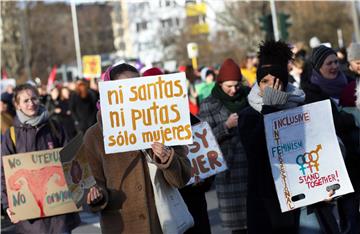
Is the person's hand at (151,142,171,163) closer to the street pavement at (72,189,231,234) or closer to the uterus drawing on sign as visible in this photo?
the uterus drawing on sign

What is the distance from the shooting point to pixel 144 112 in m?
5.18

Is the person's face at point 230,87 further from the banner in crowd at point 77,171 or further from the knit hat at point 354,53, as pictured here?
the banner in crowd at point 77,171

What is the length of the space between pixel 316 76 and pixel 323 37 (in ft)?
185

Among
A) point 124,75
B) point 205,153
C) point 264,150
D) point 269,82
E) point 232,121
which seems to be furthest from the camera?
point 232,121

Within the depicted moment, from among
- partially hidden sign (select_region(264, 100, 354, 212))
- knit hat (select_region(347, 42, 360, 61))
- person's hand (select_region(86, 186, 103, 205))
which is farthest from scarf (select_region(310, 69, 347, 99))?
person's hand (select_region(86, 186, 103, 205))

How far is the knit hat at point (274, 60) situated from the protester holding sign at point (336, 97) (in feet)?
1.42

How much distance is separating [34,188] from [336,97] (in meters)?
2.73

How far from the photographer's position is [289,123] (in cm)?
610

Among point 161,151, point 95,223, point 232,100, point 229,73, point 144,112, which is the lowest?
point 95,223

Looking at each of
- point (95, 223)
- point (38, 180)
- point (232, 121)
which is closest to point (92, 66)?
point (95, 223)

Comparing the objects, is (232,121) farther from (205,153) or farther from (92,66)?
(92,66)

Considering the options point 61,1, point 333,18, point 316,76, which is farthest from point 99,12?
point 316,76

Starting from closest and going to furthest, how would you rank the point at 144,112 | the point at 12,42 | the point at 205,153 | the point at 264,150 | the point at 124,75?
the point at 144,112 → the point at 124,75 → the point at 264,150 → the point at 205,153 → the point at 12,42

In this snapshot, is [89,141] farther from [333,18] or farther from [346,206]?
[333,18]
